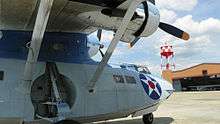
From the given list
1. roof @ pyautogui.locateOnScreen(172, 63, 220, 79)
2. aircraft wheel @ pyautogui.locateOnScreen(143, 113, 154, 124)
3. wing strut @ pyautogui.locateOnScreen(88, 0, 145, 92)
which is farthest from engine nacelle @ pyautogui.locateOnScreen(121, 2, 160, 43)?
roof @ pyautogui.locateOnScreen(172, 63, 220, 79)

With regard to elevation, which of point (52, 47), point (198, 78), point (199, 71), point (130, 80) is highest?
point (199, 71)

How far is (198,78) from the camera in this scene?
3041 inches

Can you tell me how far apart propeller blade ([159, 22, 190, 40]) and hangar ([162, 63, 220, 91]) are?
5654 cm

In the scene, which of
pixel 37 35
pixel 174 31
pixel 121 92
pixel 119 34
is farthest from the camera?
pixel 121 92

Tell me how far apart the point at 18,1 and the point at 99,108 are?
4873mm

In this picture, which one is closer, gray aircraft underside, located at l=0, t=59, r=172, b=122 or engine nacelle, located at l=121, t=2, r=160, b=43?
gray aircraft underside, located at l=0, t=59, r=172, b=122

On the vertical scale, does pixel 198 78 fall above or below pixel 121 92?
above

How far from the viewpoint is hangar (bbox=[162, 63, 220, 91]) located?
7419cm

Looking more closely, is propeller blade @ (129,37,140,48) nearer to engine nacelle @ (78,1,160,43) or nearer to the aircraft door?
engine nacelle @ (78,1,160,43)

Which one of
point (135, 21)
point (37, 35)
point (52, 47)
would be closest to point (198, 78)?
point (52, 47)

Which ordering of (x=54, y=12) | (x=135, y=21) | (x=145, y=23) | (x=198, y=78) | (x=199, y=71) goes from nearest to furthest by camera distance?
(x=54, y=12) < (x=135, y=21) < (x=145, y=23) < (x=198, y=78) < (x=199, y=71)

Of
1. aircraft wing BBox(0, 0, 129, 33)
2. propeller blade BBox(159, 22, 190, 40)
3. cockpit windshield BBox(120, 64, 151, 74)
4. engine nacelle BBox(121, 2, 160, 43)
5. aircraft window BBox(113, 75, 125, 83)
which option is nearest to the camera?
aircraft wing BBox(0, 0, 129, 33)

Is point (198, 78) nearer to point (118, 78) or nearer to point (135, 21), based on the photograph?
point (118, 78)

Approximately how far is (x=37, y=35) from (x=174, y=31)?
511 cm
